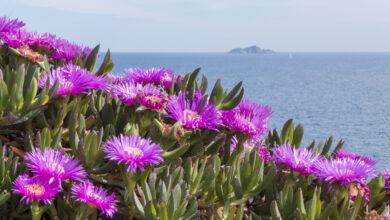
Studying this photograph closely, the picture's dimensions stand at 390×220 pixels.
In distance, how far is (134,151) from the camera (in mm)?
1124

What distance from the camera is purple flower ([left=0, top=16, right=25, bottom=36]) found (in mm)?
1667

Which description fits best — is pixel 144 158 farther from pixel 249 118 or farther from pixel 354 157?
pixel 354 157

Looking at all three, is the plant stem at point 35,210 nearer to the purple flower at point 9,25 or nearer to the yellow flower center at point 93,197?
the yellow flower center at point 93,197

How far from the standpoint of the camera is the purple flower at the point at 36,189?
41.0 inches

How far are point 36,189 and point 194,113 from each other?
0.48m

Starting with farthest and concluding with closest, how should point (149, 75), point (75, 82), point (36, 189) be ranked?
point (149, 75)
point (75, 82)
point (36, 189)

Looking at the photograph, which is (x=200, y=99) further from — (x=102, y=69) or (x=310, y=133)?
(x=310, y=133)

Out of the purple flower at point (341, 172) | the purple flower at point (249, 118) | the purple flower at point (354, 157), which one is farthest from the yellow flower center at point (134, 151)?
the purple flower at point (354, 157)

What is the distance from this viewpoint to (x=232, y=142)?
158cm

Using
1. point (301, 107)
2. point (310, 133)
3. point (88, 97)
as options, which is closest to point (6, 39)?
point (88, 97)

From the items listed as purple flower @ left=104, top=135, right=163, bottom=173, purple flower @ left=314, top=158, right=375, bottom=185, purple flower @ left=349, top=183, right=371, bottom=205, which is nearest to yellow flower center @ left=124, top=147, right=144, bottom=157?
purple flower @ left=104, top=135, right=163, bottom=173

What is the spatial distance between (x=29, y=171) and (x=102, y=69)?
56 centimetres

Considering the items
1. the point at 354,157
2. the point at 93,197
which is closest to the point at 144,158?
the point at 93,197

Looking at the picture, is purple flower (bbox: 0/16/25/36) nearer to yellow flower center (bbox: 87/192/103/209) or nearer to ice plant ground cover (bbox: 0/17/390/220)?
ice plant ground cover (bbox: 0/17/390/220)
